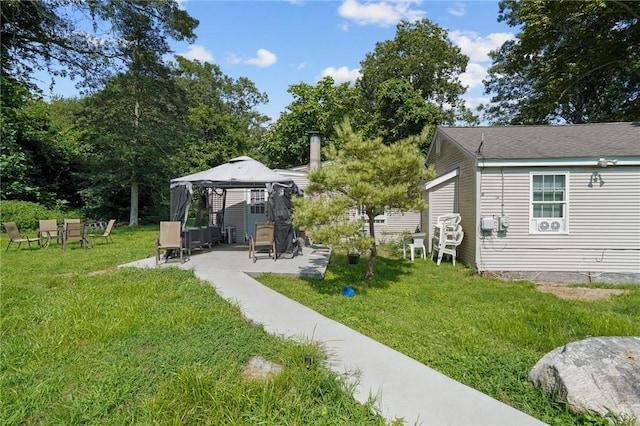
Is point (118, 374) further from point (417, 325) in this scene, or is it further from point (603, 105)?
point (603, 105)

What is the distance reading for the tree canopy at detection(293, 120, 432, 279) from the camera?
6.00 metres

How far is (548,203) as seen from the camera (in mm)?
8188

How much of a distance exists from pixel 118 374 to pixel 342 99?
24.4 metres

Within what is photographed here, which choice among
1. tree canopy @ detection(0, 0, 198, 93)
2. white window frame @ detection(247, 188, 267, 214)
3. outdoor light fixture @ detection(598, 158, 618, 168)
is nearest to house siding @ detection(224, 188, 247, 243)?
white window frame @ detection(247, 188, 267, 214)

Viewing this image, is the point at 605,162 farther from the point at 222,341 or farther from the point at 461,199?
the point at 222,341

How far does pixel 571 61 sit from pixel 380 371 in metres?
21.3

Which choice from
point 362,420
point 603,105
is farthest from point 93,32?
point 603,105

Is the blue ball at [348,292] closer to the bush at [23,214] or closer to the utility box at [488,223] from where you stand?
the utility box at [488,223]

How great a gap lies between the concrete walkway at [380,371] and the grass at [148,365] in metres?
0.23

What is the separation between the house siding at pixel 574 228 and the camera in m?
7.94

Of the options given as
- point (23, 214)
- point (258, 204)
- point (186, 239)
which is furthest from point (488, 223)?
point (23, 214)

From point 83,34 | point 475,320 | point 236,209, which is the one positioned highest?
point 83,34

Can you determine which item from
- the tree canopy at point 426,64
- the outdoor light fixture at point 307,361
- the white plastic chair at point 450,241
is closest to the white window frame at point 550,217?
the white plastic chair at point 450,241

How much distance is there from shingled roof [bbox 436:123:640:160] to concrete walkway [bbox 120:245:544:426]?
6310 millimetres
